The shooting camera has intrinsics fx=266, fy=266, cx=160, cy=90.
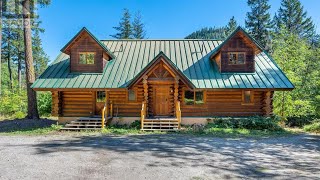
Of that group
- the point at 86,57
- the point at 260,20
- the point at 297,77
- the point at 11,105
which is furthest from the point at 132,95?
the point at 260,20

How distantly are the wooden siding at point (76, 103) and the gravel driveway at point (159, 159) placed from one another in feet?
20.9

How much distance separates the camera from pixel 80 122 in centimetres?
1766

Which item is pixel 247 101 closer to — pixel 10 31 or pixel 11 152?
pixel 11 152

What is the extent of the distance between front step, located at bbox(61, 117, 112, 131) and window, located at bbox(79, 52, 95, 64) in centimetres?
458

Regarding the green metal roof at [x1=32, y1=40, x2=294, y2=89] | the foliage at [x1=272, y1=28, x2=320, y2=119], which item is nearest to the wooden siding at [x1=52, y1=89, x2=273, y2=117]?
the green metal roof at [x1=32, y1=40, x2=294, y2=89]

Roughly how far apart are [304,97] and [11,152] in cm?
2199

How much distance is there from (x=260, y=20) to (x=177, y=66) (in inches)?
1273

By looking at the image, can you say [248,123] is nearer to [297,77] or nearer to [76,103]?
[297,77]

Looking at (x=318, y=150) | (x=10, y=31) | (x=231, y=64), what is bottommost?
(x=318, y=150)

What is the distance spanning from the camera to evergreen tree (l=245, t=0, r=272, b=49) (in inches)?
1823

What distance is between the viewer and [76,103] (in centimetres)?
1964

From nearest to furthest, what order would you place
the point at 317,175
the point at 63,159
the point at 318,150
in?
the point at 317,175 < the point at 63,159 < the point at 318,150

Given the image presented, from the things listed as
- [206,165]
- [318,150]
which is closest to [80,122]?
[206,165]

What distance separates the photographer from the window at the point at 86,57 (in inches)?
789
